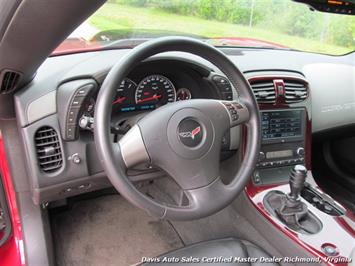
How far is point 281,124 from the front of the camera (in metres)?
1.60

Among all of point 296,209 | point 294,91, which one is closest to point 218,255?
point 296,209

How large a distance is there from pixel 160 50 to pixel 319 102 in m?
1.12

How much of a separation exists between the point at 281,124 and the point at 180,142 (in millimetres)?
730

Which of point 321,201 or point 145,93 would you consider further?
point 321,201

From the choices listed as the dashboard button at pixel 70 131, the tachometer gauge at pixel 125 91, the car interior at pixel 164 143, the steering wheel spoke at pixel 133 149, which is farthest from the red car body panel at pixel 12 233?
the steering wheel spoke at pixel 133 149

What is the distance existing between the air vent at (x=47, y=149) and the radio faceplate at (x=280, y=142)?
84 cm

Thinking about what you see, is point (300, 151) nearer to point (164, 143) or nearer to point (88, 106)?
point (164, 143)

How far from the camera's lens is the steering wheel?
94 centimetres

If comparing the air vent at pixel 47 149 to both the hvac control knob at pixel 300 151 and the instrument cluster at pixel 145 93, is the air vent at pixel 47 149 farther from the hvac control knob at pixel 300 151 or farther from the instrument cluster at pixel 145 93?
the hvac control knob at pixel 300 151

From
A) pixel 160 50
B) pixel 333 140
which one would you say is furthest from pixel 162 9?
pixel 333 140

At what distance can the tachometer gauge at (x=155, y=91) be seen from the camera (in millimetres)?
1311

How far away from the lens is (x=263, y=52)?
1848 mm

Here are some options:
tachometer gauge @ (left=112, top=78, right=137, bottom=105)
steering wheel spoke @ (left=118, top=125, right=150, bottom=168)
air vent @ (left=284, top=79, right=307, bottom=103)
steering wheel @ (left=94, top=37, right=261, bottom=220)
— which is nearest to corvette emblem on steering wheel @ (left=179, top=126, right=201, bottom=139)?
steering wheel @ (left=94, top=37, right=261, bottom=220)

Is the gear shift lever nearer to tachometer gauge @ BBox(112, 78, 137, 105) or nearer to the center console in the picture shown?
the center console
